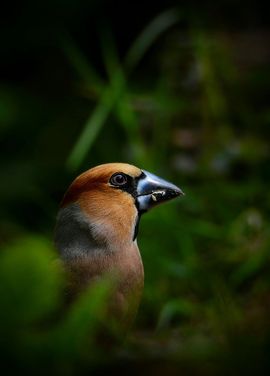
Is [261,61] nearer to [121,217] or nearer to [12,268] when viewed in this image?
[121,217]

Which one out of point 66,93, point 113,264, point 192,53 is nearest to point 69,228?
point 113,264

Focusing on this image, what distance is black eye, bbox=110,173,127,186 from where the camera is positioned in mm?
2105

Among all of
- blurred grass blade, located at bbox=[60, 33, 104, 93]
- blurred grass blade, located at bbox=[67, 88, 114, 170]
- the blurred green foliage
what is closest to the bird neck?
the blurred green foliage

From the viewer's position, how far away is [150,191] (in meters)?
2.14

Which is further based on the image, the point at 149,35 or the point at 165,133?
the point at 149,35

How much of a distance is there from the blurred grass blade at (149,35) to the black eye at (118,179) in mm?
2819

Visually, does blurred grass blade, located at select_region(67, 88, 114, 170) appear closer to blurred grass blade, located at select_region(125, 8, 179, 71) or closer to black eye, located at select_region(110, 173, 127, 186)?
blurred grass blade, located at select_region(125, 8, 179, 71)

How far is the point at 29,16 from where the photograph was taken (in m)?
5.45

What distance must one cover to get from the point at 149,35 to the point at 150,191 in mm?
2979

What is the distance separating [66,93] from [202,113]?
1172 mm

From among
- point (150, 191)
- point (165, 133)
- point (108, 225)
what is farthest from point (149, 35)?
point (108, 225)

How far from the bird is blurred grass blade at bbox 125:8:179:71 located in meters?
2.82

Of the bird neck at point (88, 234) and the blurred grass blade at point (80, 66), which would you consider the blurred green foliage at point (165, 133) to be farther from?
the bird neck at point (88, 234)

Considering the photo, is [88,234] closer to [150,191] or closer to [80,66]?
[150,191]
